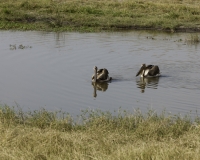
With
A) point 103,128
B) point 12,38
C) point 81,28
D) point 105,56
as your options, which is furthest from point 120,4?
point 103,128

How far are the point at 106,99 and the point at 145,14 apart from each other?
16633 millimetres

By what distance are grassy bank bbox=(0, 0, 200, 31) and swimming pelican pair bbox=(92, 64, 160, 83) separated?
33.6 feet

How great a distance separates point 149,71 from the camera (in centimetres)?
1644

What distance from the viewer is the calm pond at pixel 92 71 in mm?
13421

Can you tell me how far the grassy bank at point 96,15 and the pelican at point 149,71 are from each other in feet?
33.5

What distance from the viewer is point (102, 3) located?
108 ft

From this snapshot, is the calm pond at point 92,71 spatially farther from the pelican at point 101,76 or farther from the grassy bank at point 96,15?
the grassy bank at point 96,15

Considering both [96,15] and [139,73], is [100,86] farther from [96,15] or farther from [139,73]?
[96,15]

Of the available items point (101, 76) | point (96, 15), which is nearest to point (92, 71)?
point (101, 76)

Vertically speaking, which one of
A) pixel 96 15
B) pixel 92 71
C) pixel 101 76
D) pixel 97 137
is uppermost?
pixel 96 15

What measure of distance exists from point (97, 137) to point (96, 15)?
827 inches

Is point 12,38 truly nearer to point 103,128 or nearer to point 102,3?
point 102,3

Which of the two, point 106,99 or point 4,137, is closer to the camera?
point 4,137

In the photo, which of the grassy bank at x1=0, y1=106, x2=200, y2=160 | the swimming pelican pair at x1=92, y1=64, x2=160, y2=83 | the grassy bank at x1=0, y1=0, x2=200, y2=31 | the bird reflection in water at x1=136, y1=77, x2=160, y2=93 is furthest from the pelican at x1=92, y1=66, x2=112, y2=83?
the grassy bank at x1=0, y1=0, x2=200, y2=31
